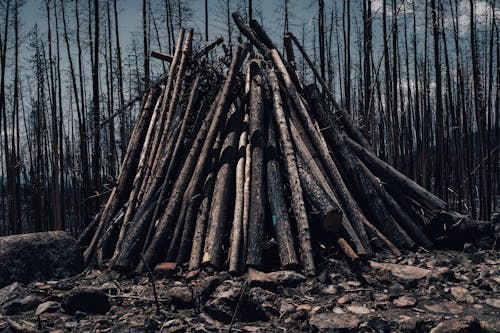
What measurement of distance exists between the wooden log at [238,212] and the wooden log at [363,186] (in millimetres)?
1174

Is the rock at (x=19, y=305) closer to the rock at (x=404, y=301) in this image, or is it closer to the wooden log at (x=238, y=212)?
the wooden log at (x=238, y=212)

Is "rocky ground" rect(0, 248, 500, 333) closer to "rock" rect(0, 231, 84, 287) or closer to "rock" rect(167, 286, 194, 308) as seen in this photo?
"rock" rect(167, 286, 194, 308)

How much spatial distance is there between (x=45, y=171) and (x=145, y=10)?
37.0 feet

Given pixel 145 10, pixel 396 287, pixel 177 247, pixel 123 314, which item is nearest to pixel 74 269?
pixel 177 247

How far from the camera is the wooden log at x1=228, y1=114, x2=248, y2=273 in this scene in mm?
3912

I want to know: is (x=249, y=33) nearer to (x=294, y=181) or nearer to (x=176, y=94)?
(x=176, y=94)

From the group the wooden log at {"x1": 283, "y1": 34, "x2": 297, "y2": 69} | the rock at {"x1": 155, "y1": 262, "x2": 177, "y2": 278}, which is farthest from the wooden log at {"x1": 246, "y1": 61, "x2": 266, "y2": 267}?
the wooden log at {"x1": 283, "y1": 34, "x2": 297, "y2": 69}

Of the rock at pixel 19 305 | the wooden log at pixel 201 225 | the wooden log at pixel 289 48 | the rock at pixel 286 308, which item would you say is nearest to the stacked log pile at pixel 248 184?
the wooden log at pixel 201 225

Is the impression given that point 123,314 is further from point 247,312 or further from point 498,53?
point 498,53

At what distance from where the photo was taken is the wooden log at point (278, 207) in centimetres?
389

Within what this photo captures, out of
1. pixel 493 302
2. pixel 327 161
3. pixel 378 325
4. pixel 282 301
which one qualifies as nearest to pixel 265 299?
pixel 282 301

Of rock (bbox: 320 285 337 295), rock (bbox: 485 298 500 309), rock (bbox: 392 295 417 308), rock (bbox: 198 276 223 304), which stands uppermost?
rock (bbox: 198 276 223 304)

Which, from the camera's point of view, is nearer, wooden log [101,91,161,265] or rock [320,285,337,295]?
rock [320,285,337,295]

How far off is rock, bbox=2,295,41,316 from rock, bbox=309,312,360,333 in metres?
2.63
